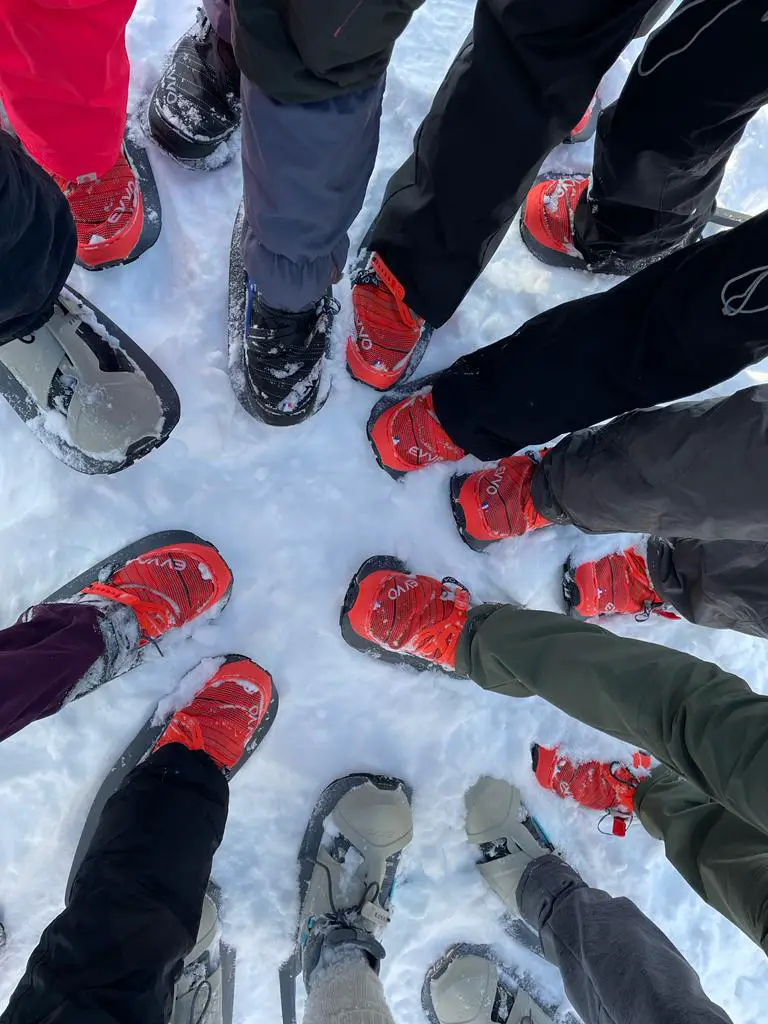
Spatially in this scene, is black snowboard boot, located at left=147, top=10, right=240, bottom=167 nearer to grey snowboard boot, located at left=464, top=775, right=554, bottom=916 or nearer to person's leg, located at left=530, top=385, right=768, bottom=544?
person's leg, located at left=530, top=385, right=768, bottom=544

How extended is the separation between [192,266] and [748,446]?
50.9 inches

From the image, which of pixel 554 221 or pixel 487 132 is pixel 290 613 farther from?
pixel 554 221

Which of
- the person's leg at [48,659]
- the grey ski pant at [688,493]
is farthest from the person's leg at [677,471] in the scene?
the person's leg at [48,659]

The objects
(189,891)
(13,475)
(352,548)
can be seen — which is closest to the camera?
(189,891)

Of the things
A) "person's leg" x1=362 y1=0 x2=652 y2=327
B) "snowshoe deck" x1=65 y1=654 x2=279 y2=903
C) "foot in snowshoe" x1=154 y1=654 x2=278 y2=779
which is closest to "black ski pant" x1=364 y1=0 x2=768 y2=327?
"person's leg" x1=362 y1=0 x2=652 y2=327

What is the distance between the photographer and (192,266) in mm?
1587

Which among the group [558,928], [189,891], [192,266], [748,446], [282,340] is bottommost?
[558,928]

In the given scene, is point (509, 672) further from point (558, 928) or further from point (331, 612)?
point (558, 928)

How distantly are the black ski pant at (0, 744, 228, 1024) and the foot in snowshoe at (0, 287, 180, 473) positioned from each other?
708 millimetres

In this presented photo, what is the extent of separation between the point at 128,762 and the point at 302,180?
1.34 m

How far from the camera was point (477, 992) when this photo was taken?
62.9 inches

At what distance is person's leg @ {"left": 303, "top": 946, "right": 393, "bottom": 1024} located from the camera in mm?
1255

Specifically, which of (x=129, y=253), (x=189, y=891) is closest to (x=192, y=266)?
(x=129, y=253)

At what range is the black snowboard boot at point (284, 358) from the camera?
140 cm
